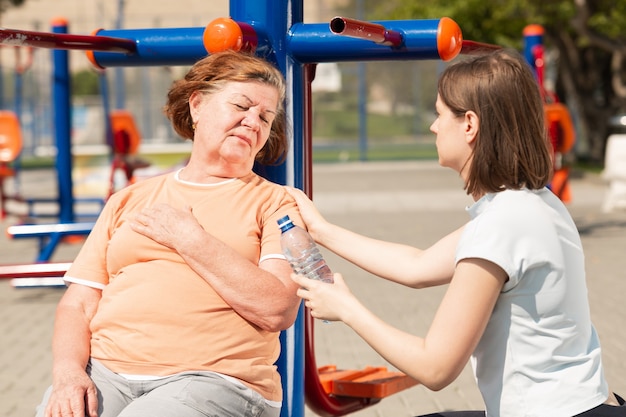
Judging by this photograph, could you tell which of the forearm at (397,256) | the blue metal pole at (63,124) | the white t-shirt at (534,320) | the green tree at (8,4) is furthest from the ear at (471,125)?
the green tree at (8,4)

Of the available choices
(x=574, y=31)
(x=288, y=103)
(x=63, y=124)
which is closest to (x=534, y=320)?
(x=288, y=103)

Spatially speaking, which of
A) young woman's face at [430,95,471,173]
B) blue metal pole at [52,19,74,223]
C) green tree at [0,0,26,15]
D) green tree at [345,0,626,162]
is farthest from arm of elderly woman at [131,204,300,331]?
green tree at [0,0,26,15]

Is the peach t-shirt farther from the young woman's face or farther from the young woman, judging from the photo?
the young woman's face

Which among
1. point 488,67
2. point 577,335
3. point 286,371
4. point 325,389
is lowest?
point 325,389

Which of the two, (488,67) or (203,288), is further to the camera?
(203,288)

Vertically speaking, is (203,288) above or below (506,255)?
below

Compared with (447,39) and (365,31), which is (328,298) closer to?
(365,31)

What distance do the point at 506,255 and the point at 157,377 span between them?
2.94 ft

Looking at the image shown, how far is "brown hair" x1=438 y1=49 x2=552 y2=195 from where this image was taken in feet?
6.31

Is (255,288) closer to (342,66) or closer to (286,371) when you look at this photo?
(286,371)

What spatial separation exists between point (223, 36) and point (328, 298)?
0.79m

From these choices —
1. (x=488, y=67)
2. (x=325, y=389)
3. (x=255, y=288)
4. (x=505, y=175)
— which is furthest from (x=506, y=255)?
(x=325, y=389)

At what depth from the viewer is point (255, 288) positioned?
2289 millimetres

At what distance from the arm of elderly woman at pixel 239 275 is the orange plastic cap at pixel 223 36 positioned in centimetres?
44
